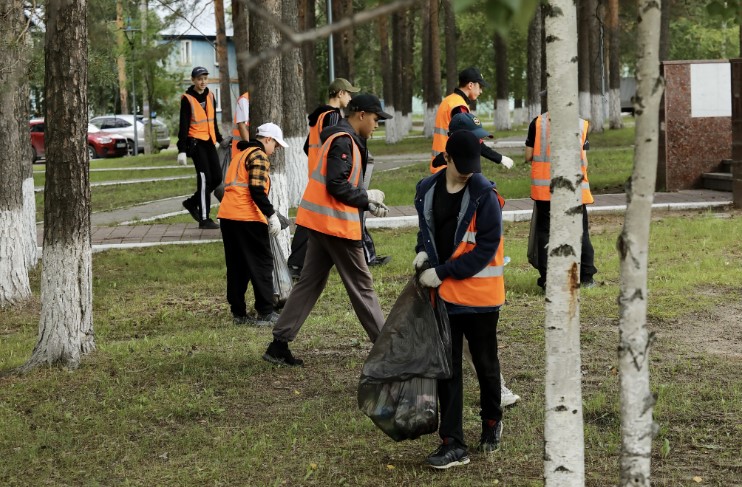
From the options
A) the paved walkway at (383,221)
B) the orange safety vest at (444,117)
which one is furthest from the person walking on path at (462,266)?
the paved walkway at (383,221)

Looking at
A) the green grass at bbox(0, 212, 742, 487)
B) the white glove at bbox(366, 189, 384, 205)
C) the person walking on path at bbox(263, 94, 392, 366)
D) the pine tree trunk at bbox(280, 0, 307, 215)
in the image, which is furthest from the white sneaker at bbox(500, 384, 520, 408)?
the pine tree trunk at bbox(280, 0, 307, 215)

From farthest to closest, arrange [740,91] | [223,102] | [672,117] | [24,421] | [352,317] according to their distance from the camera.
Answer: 1. [223,102]
2. [672,117]
3. [740,91]
4. [352,317]
5. [24,421]

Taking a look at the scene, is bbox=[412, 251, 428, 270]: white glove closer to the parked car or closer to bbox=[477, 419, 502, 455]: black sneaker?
bbox=[477, 419, 502, 455]: black sneaker

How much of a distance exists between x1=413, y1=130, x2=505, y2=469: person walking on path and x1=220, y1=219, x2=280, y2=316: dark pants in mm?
3227

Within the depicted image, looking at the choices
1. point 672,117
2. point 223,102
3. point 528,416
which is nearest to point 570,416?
point 528,416

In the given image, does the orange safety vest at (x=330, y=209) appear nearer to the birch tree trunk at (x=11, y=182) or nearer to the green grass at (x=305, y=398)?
the green grass at (x=305, y=398)

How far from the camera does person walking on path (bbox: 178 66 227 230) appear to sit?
13898 millimetres

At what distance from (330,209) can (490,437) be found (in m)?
1.99

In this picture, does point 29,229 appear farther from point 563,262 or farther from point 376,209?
point 563,262

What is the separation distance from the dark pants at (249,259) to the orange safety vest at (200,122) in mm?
5607

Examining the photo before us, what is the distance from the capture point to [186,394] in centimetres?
667

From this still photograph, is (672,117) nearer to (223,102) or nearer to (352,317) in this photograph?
(352,317)

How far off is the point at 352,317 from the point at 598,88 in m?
26.3

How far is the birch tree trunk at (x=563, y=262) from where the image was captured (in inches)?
156
